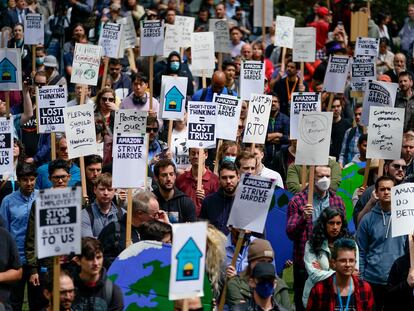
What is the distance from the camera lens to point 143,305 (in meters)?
11.8

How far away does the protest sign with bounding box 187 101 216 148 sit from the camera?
16547 millimetres

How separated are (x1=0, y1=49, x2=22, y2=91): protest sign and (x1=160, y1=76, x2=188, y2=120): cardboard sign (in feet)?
6.31

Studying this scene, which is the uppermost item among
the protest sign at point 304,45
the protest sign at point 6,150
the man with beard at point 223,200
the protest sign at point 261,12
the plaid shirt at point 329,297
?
the protest sign at point 261,12

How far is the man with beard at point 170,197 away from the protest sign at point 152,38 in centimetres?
695

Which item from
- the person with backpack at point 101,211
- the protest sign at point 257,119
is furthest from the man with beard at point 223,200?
the protest sign at point 257,119

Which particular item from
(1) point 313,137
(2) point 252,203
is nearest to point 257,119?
(1) point 313,137

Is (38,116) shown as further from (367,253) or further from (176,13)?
(176,13)

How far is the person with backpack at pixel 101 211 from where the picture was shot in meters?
13.4

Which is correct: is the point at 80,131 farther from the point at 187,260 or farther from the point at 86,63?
the point at 187,260

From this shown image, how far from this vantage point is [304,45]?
74.1ft

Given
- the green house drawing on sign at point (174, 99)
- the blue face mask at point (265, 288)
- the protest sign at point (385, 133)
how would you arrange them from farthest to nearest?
the green house drawing on sign at point (174, 99) → the protest sign at point (385, 133) → the blue face mask at point (265, 288)

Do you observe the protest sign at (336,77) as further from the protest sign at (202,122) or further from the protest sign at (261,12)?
the protest sign at (261,12)

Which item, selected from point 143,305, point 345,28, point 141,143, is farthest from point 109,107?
point 345,28

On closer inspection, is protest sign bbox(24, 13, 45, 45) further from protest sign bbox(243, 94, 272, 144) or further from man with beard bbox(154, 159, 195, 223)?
man with beard bbox(154, 159, 195, 223)
